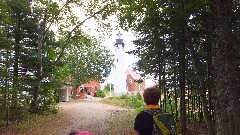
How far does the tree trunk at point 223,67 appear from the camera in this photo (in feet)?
17.8

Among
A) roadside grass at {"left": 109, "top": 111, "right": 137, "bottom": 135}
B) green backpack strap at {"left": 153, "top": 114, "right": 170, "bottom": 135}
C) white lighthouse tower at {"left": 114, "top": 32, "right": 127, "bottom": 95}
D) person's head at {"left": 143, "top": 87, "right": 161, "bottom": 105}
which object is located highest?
white lighthouse tower at {"left": 114, "top": 32, "right": 127, "bottom": 95}

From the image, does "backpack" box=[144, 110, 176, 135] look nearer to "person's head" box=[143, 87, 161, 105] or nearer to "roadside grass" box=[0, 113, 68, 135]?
"person's head" box=[143, 87, 161, 105]

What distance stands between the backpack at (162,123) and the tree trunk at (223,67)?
2.32 meters

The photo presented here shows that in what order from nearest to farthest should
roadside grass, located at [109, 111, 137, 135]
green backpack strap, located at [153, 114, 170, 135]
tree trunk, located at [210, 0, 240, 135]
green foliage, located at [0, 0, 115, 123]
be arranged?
1. green backpack strap, located at [153, 114, 170, 135]
2. tree trunk, located at [210, 0, 240, 135]
3. roadside grass, located at [109, 111, 137, 135]
4. green foliage, located at [0, 0, 115, 123]

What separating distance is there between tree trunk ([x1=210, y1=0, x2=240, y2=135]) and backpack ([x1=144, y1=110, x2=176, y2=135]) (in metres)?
2.32

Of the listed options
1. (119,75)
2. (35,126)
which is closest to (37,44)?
(35,126)

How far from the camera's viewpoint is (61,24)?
21.5 m

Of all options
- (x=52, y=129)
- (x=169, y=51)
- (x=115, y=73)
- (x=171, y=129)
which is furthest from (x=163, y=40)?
(x=115, y=73)

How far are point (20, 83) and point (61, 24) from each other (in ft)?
19.6

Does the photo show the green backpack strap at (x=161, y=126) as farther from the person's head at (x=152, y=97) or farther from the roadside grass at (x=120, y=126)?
the roadside grass at (x=120, y=126)

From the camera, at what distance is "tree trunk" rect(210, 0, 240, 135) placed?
544 centimetres

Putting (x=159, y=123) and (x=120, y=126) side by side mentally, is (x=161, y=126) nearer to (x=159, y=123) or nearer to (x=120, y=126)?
(x=159, y=123)

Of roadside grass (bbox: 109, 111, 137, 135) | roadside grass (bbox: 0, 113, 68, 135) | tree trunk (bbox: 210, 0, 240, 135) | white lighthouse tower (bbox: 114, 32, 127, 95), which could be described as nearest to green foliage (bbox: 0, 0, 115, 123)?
roadside grass (bbox: 0, 113, 68, 135)

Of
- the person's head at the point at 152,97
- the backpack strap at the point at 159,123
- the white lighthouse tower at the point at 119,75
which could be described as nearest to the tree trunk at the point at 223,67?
the person's head at the point at 152,97
